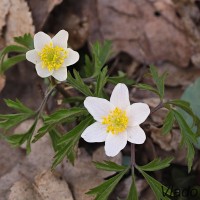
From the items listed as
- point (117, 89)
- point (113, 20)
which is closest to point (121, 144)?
point (117, 89)

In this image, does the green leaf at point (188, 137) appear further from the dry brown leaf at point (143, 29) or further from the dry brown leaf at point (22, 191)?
the dry brown leaf at point (143, 29)

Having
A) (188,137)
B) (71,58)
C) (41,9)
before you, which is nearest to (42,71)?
(71,58)

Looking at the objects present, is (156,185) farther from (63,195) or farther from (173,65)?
(173,65)

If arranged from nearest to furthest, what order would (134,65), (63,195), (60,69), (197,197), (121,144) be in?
(121,144) → (60,69) → (63,195) → (197,197) → (134,65)

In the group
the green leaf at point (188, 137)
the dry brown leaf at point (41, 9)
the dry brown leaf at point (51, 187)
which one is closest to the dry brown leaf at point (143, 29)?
the dry brown leaf at point (41, 9)

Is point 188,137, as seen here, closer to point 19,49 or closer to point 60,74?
point 60,74

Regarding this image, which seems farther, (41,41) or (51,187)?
(51,187)

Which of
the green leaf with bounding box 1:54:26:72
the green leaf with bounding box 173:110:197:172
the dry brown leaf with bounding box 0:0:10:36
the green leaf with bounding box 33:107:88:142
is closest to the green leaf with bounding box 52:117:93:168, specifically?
the green leaf with bounding box 33:107:88:142
